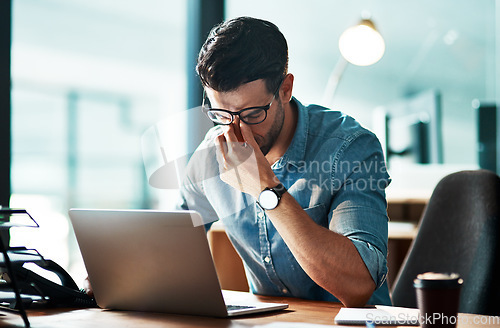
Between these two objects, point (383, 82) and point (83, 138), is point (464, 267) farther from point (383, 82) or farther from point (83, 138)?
point (83, 138)

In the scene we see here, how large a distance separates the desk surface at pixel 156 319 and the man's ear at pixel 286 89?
56 centimetres

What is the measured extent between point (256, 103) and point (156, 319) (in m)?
0.58

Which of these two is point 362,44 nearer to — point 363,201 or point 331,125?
point 331,125

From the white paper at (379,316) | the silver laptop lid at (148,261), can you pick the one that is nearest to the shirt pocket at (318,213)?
the white paper at (379,316)

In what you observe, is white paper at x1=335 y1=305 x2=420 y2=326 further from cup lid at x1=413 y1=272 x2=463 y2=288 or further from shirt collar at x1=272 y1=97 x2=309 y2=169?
shirt collar at x1=272 y1=97 x2=309 y2=169

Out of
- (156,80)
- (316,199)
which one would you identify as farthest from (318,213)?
(156,80)

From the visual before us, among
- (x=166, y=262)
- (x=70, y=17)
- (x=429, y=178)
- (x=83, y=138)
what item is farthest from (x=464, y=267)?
(x=83, y=138)

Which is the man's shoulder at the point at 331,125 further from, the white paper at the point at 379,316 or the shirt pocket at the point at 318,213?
the white paper at the point at 379,316

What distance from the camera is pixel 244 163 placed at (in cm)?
130

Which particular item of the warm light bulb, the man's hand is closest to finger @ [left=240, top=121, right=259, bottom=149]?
the man's hand

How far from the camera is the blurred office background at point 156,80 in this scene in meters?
3.23

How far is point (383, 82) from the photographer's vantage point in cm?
398

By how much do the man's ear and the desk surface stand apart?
0.56 metres

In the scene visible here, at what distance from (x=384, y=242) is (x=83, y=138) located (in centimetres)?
426
